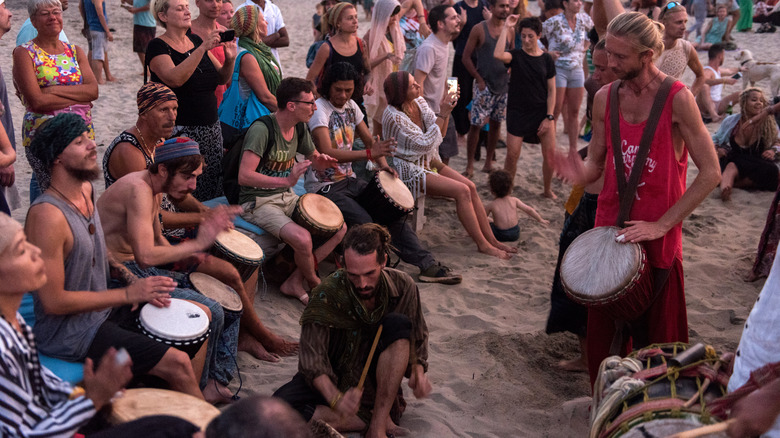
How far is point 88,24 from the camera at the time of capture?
388 inches

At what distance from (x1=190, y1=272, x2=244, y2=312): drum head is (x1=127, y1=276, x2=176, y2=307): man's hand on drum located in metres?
0.50

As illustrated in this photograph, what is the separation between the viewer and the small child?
6445 millimetres

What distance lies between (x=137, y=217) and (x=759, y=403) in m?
2.80

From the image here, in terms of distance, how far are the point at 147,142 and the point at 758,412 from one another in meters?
3.47

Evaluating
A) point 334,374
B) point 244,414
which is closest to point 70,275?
point 334,374

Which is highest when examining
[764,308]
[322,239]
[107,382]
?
[764,308]

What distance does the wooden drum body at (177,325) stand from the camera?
3312mm

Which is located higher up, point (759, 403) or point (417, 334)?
point (759, 403)

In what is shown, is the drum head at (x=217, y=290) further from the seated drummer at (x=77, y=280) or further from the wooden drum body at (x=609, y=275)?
the wooden drum body at (x=609, y=275)

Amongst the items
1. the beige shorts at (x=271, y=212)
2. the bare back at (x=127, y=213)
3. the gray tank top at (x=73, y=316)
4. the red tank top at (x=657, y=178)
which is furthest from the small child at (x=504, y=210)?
the gray tank top at (x=73, y=316)

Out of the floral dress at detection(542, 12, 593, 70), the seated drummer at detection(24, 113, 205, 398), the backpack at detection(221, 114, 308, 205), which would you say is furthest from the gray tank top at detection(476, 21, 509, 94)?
the seated drummer at detection(24, 113, 205, 398)

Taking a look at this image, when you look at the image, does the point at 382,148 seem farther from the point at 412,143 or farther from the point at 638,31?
the point at 638,31

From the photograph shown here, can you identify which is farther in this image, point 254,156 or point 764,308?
point 254,156

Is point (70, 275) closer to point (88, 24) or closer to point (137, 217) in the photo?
point (137, 217)
